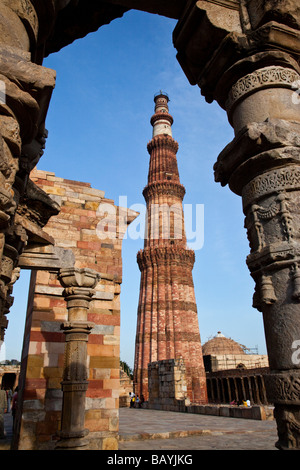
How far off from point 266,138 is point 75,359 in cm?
324

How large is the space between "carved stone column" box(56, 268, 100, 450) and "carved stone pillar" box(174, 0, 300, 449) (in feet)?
7.97

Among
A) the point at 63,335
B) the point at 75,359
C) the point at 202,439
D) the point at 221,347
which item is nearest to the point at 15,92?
the point at 75,359

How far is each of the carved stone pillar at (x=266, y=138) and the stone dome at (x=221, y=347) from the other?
2660cm

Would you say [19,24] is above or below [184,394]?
above

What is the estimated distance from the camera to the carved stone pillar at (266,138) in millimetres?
1835

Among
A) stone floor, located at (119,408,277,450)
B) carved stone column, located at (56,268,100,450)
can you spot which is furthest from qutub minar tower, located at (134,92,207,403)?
carved stone column, located at (56,268,100,450)

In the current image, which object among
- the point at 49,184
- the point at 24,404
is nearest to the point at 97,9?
the point at 49,184

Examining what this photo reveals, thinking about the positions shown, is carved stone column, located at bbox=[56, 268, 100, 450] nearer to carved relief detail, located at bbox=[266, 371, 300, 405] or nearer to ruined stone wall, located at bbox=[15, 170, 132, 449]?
ruined stone wall, located at bbox=[15, 170, 132, 449]

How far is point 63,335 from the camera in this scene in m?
5.95

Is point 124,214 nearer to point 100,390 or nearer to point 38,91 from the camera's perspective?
point 100,390

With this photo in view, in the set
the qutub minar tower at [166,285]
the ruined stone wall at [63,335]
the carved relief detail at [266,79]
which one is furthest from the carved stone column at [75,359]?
the qutub minar tower at [166,285]

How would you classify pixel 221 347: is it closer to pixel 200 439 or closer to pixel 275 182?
pixel 200 439

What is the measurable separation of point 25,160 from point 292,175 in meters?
1.67

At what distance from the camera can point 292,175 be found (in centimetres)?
208
